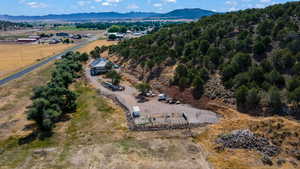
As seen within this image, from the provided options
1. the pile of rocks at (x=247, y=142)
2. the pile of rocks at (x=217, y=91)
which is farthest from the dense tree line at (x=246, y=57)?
the pile of rocks at (x=247, y=142)

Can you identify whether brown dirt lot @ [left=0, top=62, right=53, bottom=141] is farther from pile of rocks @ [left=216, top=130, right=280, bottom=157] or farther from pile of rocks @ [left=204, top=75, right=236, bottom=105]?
pile of rocks @ [left=204, top=75, right=236, bottom=105]

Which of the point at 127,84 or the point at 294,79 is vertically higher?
the point at 294,79

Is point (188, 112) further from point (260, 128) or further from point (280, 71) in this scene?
point (280, 71)

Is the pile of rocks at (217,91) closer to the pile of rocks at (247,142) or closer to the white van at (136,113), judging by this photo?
the pile of rocks at (247,142)

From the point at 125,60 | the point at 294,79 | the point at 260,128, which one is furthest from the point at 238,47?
the point at 125,60

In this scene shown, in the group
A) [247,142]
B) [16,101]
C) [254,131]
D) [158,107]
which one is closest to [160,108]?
[158,107]

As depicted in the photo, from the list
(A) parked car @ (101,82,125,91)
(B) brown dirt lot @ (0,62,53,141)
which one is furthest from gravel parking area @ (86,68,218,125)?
(B) brown dirt lot @ (0,62,53,141)
